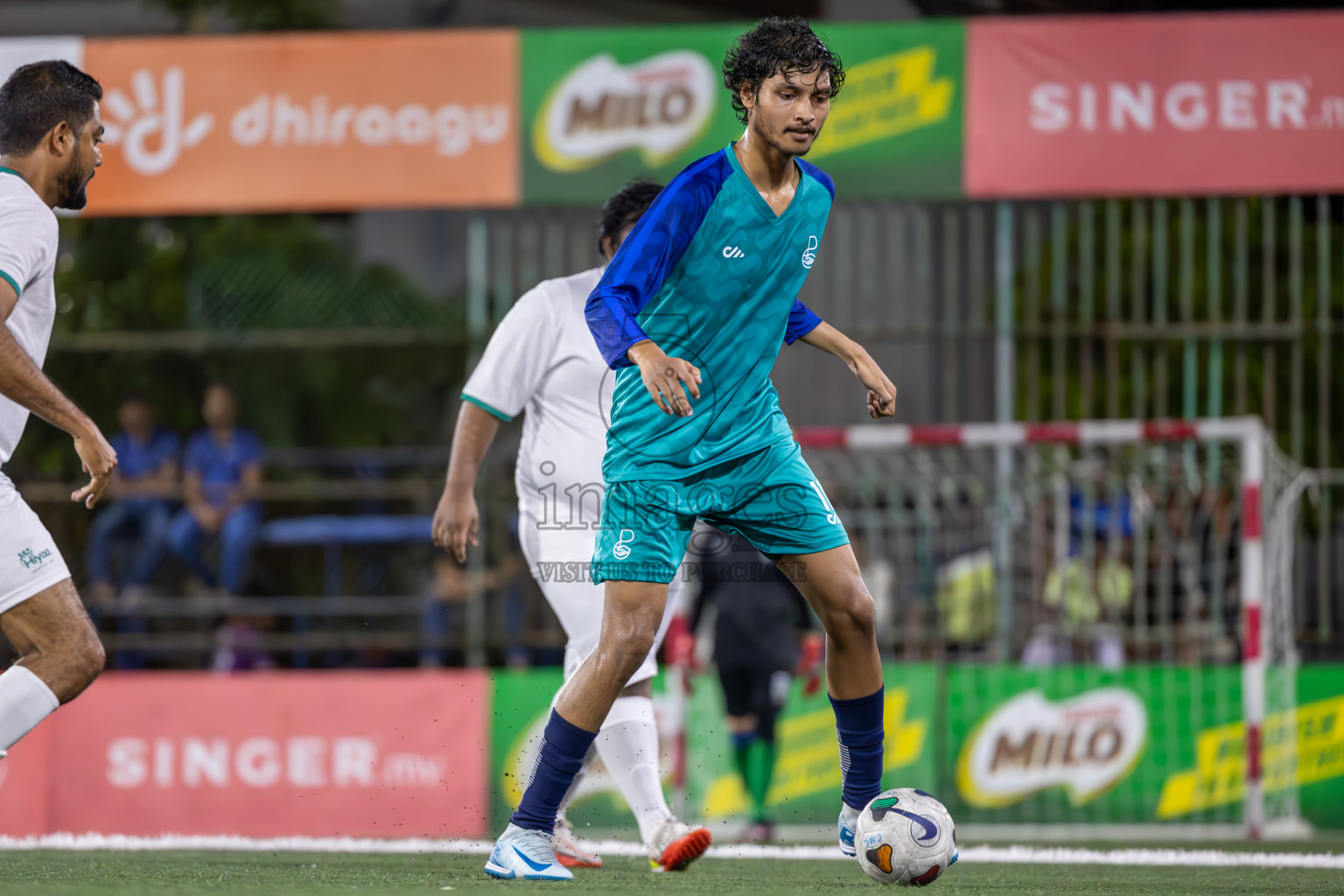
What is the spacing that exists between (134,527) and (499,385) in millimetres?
5824

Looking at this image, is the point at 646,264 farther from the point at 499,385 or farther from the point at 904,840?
the point at 904,840

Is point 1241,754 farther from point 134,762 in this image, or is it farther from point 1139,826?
point 134,762

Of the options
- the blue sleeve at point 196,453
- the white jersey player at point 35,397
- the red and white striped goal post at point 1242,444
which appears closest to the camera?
the white jersey player at point 35,397

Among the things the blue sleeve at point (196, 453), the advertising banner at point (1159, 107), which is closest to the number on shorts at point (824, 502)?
the advertising banner at point (1159, 107)

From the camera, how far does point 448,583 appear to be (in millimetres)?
10883

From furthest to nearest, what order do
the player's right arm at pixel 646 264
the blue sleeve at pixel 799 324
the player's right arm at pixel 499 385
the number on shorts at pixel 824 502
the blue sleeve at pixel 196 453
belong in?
the blue sleeve at pixel 196 453
the player's right arm at pixel 499 385
the blue sleeve at pixel 799 324
the number on shorts at pixel 824 502
the player's right arm at pixel 646 264

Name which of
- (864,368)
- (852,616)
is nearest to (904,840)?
(852,616)

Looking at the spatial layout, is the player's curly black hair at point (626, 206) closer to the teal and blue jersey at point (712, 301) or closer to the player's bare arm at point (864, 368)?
the player's bare arm at point (864, 368)

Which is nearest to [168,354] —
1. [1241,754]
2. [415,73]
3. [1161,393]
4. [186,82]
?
[186,82]

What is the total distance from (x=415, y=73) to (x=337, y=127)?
578 mm

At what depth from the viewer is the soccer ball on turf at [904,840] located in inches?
167

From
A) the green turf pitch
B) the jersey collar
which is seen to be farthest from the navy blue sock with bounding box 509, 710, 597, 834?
the jersey collar

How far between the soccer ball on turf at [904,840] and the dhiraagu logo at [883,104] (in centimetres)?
A: 624

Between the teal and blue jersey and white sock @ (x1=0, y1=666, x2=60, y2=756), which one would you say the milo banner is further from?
white sock @ (x1=0, y1=666, x2=60, y2=756)
